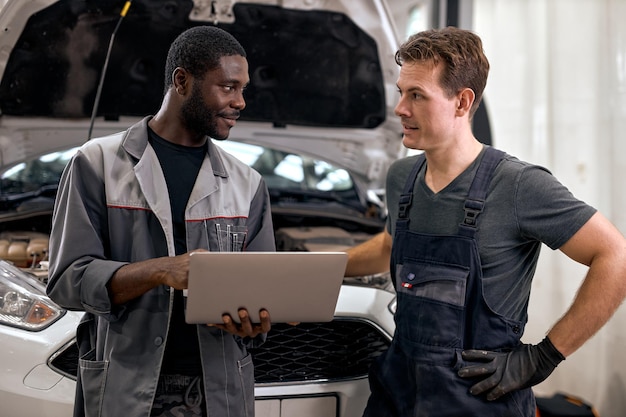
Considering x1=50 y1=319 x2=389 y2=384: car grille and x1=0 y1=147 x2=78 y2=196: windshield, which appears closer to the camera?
x1=50 y1=319 x2=389 y2=384: car grille

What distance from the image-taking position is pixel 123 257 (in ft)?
4.44

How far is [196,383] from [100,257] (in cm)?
33

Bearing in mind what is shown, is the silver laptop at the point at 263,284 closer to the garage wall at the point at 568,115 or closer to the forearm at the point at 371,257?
the forearm at the point at 371,257

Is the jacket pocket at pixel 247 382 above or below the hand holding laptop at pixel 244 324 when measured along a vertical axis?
below

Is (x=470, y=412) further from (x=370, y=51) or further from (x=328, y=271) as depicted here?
(x=370, y=51)

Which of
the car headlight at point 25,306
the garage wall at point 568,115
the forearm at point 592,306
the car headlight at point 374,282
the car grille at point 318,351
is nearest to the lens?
the forearm at point 592,306

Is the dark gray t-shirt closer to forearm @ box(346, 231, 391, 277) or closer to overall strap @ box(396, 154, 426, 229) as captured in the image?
overall strap @ box(396, 154, 426, 229)

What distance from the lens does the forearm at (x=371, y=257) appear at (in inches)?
71.4

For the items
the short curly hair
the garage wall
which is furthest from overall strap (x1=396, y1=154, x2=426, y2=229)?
the garage wall

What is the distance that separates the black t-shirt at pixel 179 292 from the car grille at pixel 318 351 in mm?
491

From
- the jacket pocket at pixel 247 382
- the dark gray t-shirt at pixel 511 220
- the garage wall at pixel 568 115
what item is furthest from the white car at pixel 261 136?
the garage wall at pixel 568 115

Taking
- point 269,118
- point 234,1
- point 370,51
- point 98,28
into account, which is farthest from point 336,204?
point 98,28

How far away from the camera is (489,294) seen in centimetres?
146

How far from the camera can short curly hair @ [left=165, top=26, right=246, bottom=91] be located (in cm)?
142
